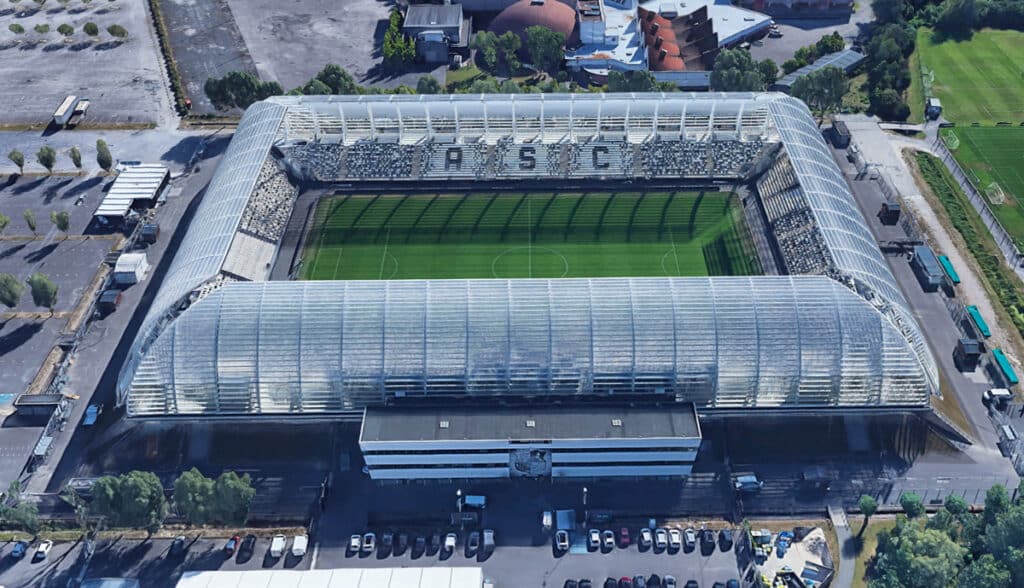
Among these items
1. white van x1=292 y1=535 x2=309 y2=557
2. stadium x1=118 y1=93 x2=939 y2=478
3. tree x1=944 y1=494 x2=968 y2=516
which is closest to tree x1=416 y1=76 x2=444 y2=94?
stadium x1=118 y1=93 x2=939 y2=478

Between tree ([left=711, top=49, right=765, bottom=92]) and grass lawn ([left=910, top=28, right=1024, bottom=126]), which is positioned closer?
tree ([left=711, top=49, right=765, bottom=92])

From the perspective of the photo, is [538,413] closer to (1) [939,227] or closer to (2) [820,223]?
(2) [820,223]

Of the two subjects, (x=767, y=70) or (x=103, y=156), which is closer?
(x=103, y=156)

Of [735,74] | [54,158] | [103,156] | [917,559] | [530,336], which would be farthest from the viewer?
[735,74]

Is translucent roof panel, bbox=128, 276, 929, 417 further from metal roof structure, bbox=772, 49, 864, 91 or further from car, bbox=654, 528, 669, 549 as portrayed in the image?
metal roof structure, bbox=772, 49, 864, 91

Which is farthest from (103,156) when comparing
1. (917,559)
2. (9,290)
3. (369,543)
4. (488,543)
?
(917,559)

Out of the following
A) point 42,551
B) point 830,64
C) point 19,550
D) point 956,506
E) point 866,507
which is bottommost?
point 830,64

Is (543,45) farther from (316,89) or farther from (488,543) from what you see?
(488,543)

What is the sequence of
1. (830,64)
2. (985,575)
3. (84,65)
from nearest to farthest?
1. (985,575)
2. (830,64)
3. (84,65)
